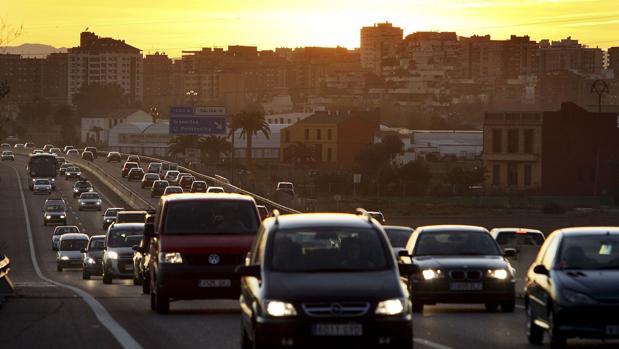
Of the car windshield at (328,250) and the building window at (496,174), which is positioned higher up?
the car windshield at (328,250)

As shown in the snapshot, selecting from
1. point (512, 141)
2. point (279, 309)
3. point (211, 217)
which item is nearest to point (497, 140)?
point (512, 141)

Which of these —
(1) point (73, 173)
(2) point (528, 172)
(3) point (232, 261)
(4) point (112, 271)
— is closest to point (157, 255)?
(3) point (232, 261)

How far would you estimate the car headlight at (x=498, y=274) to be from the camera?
24.2 m

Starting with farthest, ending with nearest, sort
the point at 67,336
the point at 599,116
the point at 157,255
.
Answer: the point at 599,116
the point at 157,255
the point at 67,336

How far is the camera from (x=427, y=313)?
24.5 metres

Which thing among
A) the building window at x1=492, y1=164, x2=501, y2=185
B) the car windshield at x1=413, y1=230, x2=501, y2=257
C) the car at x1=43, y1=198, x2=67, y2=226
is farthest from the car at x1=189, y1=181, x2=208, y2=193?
the car windshield at x1=413, y1=230, x2=501, y2=257

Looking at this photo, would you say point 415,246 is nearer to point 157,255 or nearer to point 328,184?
point 157,255

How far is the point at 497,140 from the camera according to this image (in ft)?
400

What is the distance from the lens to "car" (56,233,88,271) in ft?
196

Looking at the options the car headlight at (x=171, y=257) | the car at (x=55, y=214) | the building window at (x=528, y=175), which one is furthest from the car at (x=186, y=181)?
the car headlight at (x=171, y=257)

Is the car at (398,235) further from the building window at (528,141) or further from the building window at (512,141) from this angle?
the building window at (512,141)

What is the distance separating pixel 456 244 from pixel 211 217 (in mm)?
4187

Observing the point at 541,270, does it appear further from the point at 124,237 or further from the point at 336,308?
the point at 124,237

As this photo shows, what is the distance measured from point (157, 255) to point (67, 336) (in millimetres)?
4511
